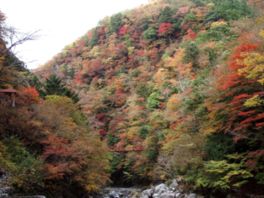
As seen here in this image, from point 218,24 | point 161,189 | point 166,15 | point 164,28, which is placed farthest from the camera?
point 166,15

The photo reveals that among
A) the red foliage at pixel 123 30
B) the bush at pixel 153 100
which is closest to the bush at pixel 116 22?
the red foliage at pixel 123 30

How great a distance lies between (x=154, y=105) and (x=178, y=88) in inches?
304

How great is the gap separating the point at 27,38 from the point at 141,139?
33.4 meters

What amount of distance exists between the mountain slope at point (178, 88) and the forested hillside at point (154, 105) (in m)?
0.13

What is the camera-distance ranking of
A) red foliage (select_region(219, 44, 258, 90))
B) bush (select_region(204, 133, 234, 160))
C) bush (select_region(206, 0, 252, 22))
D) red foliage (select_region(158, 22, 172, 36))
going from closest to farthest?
red foliage (select_region(219, 44, 258, 90)) < bush (select_region(204, 133, 234, 160)) < bush (select_region(206, 0, 252, 22)) < red foliage (select_region(158, 22, 172, 36))

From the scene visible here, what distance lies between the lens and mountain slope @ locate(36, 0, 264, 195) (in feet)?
79.2

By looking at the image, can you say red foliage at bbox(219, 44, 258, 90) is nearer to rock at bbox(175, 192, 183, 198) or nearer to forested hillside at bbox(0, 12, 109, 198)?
rock at bbox(175, 192, 183, 198)

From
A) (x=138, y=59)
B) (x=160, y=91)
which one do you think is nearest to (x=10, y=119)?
(x=160, y=91)

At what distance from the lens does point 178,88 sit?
47.8 meters

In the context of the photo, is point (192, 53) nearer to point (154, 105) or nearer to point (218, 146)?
point (154, 105)

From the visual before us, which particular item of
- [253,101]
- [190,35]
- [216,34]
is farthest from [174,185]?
[190,35]

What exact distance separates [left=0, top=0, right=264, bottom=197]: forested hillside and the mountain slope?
0.13 meters

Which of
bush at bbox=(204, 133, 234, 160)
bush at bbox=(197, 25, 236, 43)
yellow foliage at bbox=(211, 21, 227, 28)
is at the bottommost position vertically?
bush at bbox=(204, 133, 234, 160)

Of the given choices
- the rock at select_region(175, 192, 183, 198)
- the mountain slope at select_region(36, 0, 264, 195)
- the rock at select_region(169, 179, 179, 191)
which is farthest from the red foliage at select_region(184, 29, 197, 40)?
the rock at select_region(175, 192, 183, 198)
